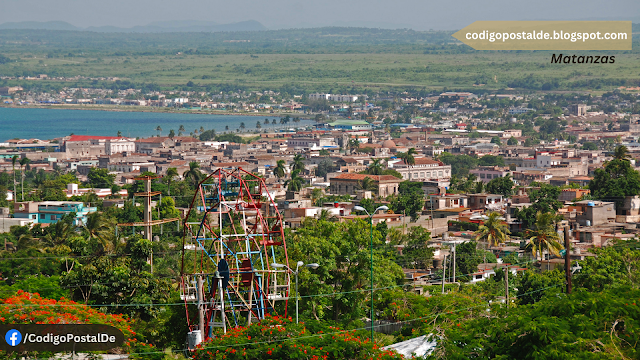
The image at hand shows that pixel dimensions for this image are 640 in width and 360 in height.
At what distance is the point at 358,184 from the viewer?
55906 millimetres

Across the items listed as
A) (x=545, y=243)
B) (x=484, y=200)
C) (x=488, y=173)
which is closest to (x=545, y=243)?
(x=545, y=243)

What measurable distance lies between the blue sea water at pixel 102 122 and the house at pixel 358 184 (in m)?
74.3

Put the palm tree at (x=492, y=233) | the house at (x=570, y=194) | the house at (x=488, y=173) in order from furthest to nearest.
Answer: the house at (x=488, y=173) → the house at (x=570, y=194) → the palm tree at (x=492, y=233)

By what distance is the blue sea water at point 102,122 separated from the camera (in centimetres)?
13725

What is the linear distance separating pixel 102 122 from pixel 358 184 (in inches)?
4585

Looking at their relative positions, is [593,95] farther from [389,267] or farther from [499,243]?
[389,267]

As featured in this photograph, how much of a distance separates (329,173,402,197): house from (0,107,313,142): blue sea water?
244 feet

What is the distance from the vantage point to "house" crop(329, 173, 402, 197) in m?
55.0

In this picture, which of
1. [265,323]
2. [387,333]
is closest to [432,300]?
[387,333]

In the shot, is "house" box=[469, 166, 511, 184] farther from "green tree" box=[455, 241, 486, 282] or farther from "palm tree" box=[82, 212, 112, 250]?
"palm tree" box=[82, 212, 112, 250]

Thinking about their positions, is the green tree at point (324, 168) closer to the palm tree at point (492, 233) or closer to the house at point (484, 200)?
the house at point (484, 200)

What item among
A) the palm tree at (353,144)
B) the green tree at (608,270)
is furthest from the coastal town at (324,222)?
the palm tree at (353,144)

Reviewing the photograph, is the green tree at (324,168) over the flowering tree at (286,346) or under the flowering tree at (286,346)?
under

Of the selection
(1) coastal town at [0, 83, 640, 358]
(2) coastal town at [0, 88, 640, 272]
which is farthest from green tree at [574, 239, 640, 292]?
(2) coastal town at [0, 88, 640, 272]
